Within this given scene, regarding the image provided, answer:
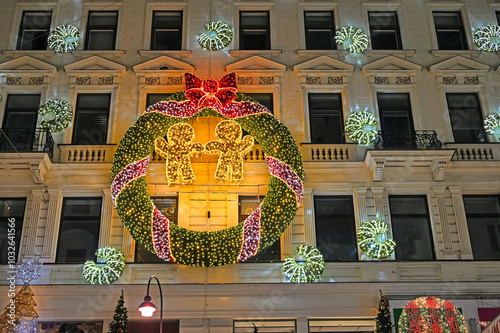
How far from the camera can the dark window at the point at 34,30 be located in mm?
20094

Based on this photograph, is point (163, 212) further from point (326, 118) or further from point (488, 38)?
point (488, 38)

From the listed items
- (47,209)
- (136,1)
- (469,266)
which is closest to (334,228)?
(469,266)

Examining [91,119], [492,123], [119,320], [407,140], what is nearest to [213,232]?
[119,320]

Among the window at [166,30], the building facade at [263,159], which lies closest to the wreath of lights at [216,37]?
the building facade at [263,159]

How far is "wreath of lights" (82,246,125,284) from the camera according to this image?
53.5ft

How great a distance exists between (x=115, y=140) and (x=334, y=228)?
7.24 metres

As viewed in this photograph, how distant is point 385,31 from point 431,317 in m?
10.0

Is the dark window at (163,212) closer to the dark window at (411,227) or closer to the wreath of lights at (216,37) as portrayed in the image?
the wreath of lights at (216,37)

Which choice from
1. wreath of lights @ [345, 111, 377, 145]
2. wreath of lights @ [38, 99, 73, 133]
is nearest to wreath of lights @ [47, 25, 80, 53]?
wreath of lights @ [38, 99, 73, 133]

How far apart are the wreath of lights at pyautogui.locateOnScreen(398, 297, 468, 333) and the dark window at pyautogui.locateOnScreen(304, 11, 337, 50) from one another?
29.5 feet

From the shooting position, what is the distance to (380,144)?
18.1 m

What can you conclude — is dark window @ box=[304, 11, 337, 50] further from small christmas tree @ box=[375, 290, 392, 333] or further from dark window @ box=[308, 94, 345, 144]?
small christmas tree @ box=[375, 290, 392, 333]

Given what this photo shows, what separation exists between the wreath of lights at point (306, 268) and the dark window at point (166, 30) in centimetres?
833

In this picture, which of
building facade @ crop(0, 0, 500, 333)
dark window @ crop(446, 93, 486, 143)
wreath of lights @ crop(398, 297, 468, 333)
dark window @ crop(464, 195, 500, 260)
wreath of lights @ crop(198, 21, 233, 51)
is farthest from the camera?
wreath of lights @ crop(198, 21, 233, 51)
